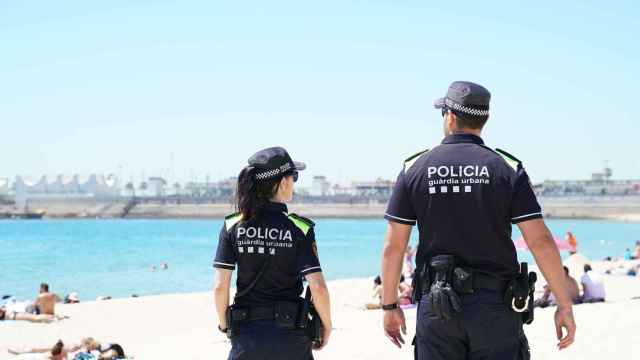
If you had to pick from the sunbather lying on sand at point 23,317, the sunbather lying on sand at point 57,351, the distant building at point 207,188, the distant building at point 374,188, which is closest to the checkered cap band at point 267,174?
the sunbather lying on sand at point 57,351

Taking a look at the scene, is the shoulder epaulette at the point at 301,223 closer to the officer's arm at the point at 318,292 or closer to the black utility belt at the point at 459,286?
the officer's arm at the point at 318,292

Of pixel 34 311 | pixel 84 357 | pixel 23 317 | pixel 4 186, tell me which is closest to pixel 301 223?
pixel 84 357

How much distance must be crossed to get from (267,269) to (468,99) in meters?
1.17

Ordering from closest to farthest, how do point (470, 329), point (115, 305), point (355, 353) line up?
point (470, 329), point (355, 353), point (115, 305)

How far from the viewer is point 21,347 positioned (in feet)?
39.4

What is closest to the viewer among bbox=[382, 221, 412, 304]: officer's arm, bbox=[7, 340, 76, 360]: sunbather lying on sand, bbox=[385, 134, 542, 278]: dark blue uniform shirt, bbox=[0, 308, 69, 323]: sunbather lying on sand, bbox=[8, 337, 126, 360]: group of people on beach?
bbox=[385, 134, 542, 278]: dark blue uniform shirt

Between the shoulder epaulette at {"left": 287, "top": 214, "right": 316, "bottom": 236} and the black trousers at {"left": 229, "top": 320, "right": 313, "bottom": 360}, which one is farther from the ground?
the shoulder epaulette at {"left": 287, "top": 214, "right": 316, "bottom": 236}

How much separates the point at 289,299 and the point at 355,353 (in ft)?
15.3

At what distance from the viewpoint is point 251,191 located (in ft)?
13.7

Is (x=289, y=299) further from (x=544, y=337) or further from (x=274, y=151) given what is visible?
(x=544, y=337)

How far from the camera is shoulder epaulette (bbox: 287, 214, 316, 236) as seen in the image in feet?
13.4

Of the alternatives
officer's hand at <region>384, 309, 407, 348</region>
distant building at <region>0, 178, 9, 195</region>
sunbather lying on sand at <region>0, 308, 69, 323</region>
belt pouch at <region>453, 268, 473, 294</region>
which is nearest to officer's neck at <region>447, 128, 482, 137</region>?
belt pouch at <region>453, 268, 473, 294</region>

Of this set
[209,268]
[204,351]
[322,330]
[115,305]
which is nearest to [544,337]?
[204,351]

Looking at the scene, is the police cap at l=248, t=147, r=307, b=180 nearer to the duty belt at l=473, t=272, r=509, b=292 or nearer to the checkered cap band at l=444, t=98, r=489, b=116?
the checkered cap band at l=444, t=98, r=489, b=116
